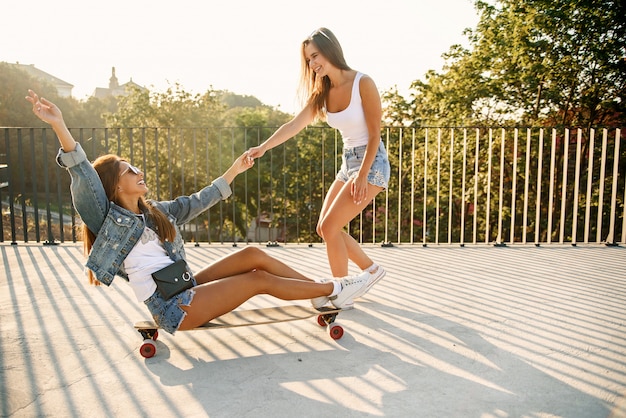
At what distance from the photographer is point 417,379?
2227mm

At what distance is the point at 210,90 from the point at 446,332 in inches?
896

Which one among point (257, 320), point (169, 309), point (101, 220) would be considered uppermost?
point (101, 220)

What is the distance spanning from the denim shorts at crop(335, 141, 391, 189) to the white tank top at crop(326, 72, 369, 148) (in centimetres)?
5

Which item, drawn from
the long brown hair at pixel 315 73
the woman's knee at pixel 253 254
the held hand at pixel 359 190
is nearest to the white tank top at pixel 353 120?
the long brown hair at pixel 315 73

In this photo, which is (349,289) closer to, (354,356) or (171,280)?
(354,356)

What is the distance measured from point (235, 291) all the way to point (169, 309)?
1.01ft

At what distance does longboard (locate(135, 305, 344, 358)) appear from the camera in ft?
8.01

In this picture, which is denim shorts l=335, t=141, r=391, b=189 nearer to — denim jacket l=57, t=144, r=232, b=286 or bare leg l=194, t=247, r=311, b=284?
bare leg l=194, t=247, r=311, b=284

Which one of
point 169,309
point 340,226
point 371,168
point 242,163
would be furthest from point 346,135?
point 169,309

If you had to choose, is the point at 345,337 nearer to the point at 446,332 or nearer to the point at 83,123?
the point at 446,332

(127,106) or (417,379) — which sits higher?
(127,106)

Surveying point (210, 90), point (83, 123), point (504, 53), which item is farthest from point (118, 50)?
point (504, 53)

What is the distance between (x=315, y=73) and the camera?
3.21 m

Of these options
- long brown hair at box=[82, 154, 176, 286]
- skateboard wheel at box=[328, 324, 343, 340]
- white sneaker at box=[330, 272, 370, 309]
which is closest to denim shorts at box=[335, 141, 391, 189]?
white sneaker at box=[330, 272, 370, 309]
